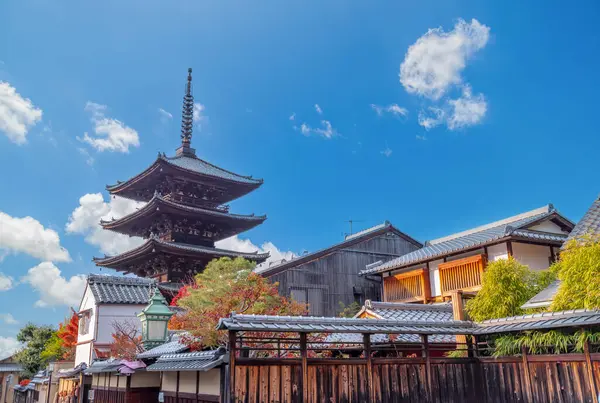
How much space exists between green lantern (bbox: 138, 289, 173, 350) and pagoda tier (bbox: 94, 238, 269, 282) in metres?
15.6

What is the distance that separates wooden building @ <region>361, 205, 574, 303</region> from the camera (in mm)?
20688

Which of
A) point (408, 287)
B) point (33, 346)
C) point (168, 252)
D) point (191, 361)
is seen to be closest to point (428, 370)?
point (191, 361)

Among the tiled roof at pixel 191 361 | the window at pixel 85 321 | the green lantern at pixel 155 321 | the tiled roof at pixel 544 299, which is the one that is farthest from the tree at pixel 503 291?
the window at pixel 85 321

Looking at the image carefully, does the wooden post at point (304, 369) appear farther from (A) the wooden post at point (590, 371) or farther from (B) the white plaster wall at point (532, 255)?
(B) the white plaster wall at point (532, 255)

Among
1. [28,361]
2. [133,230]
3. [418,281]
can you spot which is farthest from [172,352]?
[28,361]

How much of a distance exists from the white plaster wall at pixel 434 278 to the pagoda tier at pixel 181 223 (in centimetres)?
1404

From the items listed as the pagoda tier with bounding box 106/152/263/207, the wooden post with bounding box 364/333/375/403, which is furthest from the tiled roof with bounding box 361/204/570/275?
the pagoda tier with bounding box 106/152/263/207

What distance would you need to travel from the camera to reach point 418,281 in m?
24.4

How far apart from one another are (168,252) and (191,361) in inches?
769

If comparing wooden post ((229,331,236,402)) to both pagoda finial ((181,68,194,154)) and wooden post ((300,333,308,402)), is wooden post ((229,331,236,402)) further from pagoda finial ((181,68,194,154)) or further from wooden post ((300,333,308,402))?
pagoda finial ((181,68,194,154))

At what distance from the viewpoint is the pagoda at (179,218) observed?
30891 mm

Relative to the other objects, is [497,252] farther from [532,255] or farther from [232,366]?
[232,366]

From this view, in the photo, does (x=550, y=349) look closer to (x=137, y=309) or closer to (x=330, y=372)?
(x=330, y=372)

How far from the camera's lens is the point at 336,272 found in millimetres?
29281
